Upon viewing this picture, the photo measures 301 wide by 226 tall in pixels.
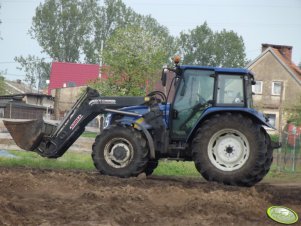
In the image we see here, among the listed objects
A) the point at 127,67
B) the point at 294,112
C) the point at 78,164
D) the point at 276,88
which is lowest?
the point at 78,164

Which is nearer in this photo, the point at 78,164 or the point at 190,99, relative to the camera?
the point at 190,99

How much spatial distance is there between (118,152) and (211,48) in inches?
2451

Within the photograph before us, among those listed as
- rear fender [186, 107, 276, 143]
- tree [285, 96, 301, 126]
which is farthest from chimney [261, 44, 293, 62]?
rear fender [186, 107, 276, 143]

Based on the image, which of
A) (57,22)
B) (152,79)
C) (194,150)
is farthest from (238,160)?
(57,22)

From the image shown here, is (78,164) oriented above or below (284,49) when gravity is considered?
below

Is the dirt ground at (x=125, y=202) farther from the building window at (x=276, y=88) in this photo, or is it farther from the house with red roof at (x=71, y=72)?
the house with red roof at (x=71, y=72)

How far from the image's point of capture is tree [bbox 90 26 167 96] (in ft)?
90.4

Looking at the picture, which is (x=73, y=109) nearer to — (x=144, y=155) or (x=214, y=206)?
(x=144, y=155)

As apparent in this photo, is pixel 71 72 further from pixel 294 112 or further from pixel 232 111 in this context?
pixel 232 111

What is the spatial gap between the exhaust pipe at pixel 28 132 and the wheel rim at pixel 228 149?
151 inches

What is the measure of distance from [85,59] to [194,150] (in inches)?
2306

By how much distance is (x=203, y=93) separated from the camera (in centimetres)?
1143

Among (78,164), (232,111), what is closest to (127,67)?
(78,164)

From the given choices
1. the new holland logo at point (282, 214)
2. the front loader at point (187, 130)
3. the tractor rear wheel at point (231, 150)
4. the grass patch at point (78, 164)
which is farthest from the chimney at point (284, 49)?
the new holland logo at point (282, 214)
